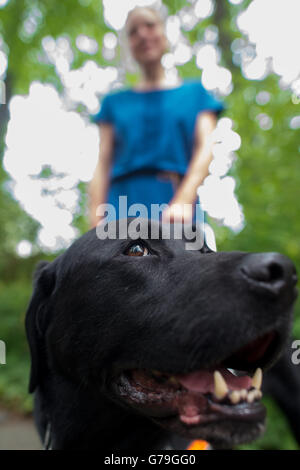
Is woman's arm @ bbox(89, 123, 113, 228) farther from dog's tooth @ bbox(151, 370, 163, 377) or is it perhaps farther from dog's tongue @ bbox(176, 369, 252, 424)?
dog's tongue @ bbox(176, 369, 252, 424)

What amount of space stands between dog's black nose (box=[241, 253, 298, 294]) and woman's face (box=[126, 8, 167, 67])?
5.96ft

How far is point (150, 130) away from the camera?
2473mm

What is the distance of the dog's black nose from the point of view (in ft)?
3.86

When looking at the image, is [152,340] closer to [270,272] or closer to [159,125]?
[270,272]

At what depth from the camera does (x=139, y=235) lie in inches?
63.9

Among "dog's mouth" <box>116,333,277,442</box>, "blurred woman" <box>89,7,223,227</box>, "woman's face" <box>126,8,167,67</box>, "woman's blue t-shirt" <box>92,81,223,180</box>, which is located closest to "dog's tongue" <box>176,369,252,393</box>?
"dog's mouth" <box>116,333,277,442</box>

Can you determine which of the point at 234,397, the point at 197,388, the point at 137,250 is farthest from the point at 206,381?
the point at 137,250

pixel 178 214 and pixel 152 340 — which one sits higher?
pixel 178 214

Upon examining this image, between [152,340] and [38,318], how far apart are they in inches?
27.4

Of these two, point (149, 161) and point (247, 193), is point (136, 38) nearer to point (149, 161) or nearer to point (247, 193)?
point (149, 161)

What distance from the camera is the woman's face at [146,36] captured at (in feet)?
8.14

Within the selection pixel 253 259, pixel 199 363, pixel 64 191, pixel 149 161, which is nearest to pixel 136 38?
pixel 149 161

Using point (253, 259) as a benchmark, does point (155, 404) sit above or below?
below

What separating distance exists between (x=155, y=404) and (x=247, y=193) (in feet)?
8.82
